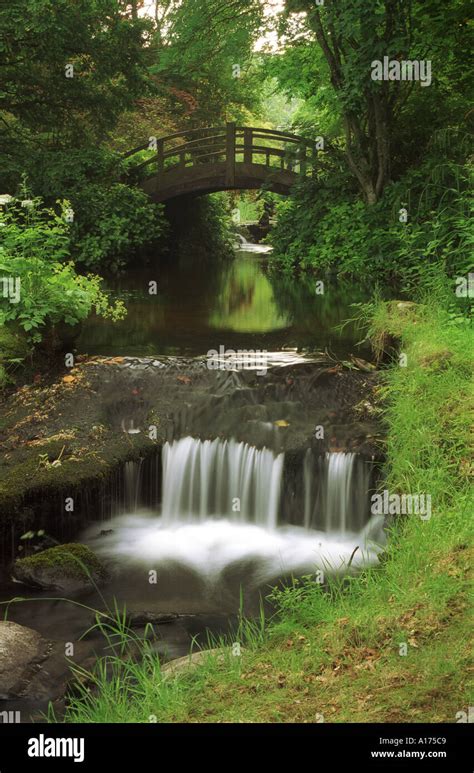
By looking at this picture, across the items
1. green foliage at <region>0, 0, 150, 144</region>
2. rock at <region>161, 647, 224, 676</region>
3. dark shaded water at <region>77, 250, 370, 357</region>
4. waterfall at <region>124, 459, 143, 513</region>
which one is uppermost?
green foliage at <region>0, 0, 150, 144</region>

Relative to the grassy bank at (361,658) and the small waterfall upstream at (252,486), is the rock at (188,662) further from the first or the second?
the small waterfall upstream at (252,486)

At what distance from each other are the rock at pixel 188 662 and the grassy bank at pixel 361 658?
4 cm

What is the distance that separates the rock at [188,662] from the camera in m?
4.50

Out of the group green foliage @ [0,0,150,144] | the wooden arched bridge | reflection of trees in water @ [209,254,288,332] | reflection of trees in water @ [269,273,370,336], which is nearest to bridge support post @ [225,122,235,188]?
the wooden arched bridge

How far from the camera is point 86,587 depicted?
6.15 meters

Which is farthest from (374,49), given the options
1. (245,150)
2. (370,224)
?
(245,150)

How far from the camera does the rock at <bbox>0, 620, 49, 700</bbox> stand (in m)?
4.91

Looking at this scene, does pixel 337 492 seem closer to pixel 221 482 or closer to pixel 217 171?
pixel 221 482

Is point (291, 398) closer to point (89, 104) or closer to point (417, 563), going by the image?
point (417, 563)

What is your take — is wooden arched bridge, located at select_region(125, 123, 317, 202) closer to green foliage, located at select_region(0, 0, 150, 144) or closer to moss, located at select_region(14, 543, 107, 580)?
green foliage, located at select_region(0, 0, 150, 144)

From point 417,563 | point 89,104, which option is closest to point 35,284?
point 417,563

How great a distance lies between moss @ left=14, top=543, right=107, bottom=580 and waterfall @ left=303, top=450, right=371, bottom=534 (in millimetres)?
2018

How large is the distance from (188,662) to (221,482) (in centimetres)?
298

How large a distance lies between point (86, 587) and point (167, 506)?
156 centimetres
